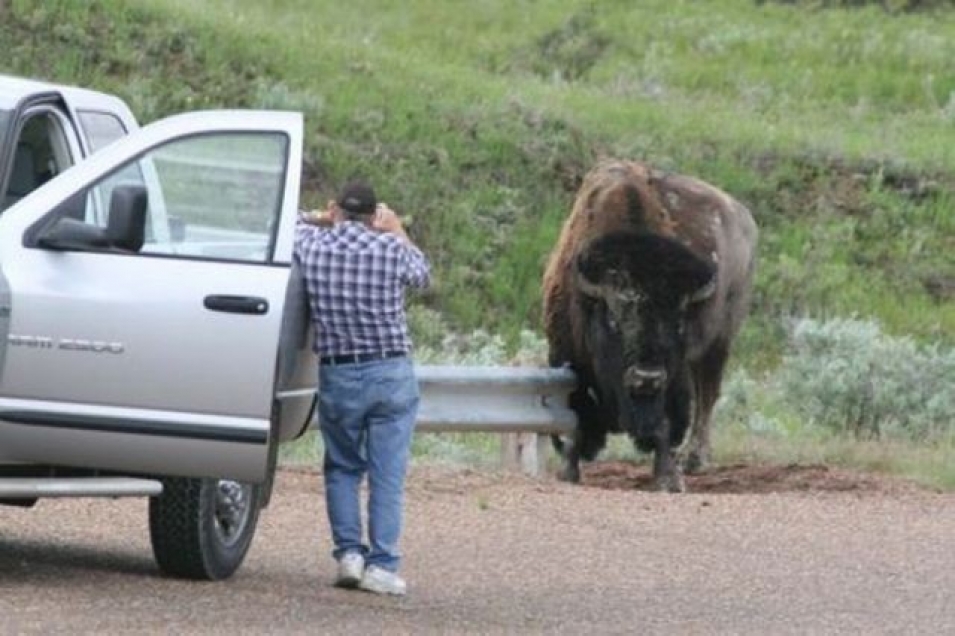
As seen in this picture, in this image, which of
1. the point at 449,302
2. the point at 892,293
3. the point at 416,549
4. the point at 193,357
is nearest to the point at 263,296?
the point at 193,357

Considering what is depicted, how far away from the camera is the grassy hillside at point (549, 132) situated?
101 ft

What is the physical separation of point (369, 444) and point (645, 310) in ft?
21.7

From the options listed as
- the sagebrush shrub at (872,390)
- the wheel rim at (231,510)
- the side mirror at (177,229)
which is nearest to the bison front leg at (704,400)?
the sagebrush shrub at (872,390)

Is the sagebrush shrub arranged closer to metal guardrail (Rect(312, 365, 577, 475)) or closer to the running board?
metal guardrail (Rect(312, 365, 577, 475))

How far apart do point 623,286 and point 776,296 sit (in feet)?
39.0

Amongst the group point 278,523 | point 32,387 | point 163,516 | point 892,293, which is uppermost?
point 32,387

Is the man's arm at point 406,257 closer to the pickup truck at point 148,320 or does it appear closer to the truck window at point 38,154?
the pickup truck at point 148,320

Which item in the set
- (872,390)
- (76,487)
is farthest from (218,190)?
(872,390)

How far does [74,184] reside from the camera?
38.8ft

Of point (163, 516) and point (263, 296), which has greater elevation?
point (263, 296)

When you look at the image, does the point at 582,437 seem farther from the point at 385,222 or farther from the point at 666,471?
the point at 385,222

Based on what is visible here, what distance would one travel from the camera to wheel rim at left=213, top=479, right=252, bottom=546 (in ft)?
42.0

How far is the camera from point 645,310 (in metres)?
18.9

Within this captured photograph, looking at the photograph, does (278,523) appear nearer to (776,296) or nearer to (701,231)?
(701,231)
